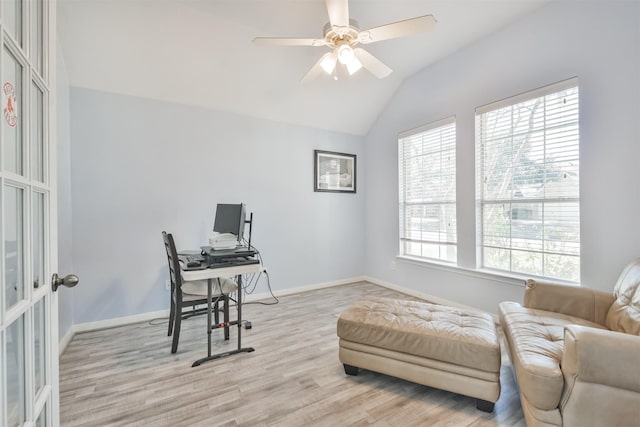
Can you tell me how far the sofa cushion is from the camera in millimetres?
1342

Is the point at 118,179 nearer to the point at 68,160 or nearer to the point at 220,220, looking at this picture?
the point at 68,160

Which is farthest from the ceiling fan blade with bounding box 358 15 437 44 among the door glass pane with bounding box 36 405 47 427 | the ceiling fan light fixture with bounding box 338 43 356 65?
the door glass pane with bounding box 36 405 47 427

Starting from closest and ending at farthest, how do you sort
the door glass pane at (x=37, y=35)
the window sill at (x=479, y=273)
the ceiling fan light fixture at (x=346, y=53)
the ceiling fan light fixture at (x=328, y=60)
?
the door glass pane at (x=37, y=35)
the ceiling fan light fixture at (x=346, y=53)
the ceiling fan light fixture at (x=328, y=60)
the window sill at (x=479, y=273)

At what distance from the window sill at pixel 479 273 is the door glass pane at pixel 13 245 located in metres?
3.30

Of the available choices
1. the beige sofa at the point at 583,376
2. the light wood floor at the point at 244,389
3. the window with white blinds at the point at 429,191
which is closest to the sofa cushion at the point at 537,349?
the beige sofa at the point at 583,376

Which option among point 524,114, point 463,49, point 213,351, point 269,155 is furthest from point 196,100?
point 524,114

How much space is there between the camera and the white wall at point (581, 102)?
84.8 inches

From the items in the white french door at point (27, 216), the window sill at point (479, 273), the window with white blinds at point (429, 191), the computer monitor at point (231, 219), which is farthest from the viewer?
the window with white blinds at point (429, 191)

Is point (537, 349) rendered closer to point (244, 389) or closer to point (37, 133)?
point (244, 389)

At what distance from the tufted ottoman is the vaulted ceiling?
8.81 feet

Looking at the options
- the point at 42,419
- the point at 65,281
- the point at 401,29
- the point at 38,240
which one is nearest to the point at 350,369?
the point at 42,419

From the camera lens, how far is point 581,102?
7.80 feet

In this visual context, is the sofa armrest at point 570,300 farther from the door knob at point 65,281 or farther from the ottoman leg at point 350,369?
the door knob at point 65,281

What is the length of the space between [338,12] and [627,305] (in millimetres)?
2629
